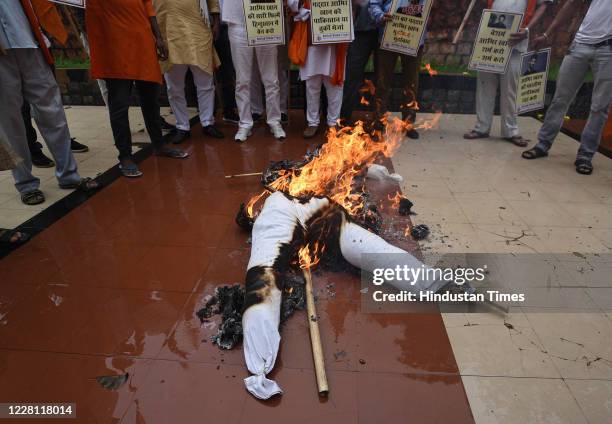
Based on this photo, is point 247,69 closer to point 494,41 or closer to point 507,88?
point 494,41

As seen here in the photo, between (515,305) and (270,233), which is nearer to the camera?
(515,305)

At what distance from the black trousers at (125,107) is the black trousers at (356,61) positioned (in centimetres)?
271

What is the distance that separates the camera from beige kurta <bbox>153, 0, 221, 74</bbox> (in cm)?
483

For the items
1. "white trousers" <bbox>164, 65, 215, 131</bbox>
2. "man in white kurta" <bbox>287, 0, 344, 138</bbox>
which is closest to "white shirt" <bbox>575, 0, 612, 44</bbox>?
"man in white kurta" <bbox>287, 0, 344, 138</bbox>

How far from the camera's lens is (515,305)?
2.49 meters

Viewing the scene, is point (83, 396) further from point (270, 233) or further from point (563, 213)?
point (563, 213)

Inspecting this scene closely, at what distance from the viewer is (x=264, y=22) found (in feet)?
16.1

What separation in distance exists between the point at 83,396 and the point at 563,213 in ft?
13.4

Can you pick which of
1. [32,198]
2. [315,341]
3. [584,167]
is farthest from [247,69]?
[584,167]

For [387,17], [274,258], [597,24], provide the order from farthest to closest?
[387,17], [597,24], [274,258]

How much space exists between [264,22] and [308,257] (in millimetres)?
3552

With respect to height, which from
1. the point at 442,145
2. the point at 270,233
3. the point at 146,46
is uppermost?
the point at 146,46

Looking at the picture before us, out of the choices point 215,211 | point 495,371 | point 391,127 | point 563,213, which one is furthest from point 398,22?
point 495,371

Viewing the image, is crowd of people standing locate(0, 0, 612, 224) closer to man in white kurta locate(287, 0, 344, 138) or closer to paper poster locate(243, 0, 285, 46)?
man in white kurta locate(287, 0, 344, 138)
